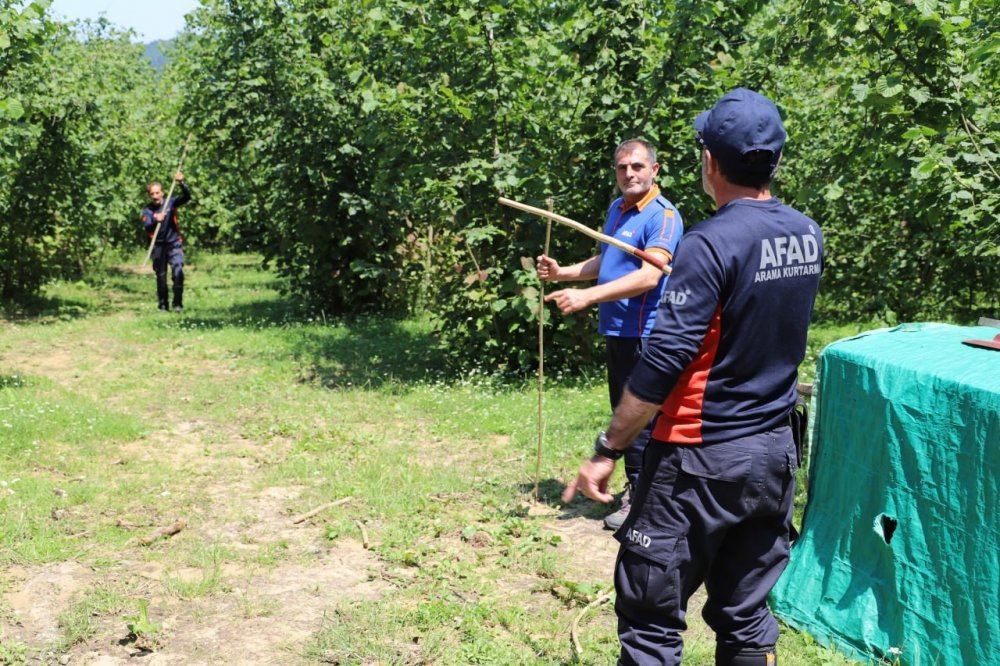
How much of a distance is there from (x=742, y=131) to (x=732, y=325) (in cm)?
57

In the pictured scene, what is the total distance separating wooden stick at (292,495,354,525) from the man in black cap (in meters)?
3.35

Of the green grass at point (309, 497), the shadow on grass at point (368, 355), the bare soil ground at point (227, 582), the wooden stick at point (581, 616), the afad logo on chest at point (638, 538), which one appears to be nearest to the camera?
the afad logo on chest at point (638, 538)

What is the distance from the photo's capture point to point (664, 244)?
15.0 feet

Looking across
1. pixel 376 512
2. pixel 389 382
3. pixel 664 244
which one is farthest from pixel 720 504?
pixel 389 382

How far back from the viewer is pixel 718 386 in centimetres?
269

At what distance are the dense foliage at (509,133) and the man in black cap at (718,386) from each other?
3387 millimetres

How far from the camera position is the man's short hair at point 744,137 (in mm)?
2611

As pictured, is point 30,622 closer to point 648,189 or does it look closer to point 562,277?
point 562,277

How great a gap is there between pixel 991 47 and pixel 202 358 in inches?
345

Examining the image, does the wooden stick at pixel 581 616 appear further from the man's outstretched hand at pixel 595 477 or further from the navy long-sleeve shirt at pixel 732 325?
the navy long-sleeve shirt at pixel 732 325

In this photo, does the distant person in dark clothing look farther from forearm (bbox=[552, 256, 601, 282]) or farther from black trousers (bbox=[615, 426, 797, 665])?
black trousers (bbox=[615, 426, 797, 665])

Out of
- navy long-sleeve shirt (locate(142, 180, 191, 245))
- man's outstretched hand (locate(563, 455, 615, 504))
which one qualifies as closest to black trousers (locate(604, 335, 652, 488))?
man's outstretched hand (locate(563, 455, 615, 504))

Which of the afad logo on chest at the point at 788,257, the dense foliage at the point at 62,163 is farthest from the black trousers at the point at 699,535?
the dense foliage at the point at 62,163

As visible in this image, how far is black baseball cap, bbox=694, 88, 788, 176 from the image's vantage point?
2.61 metres
